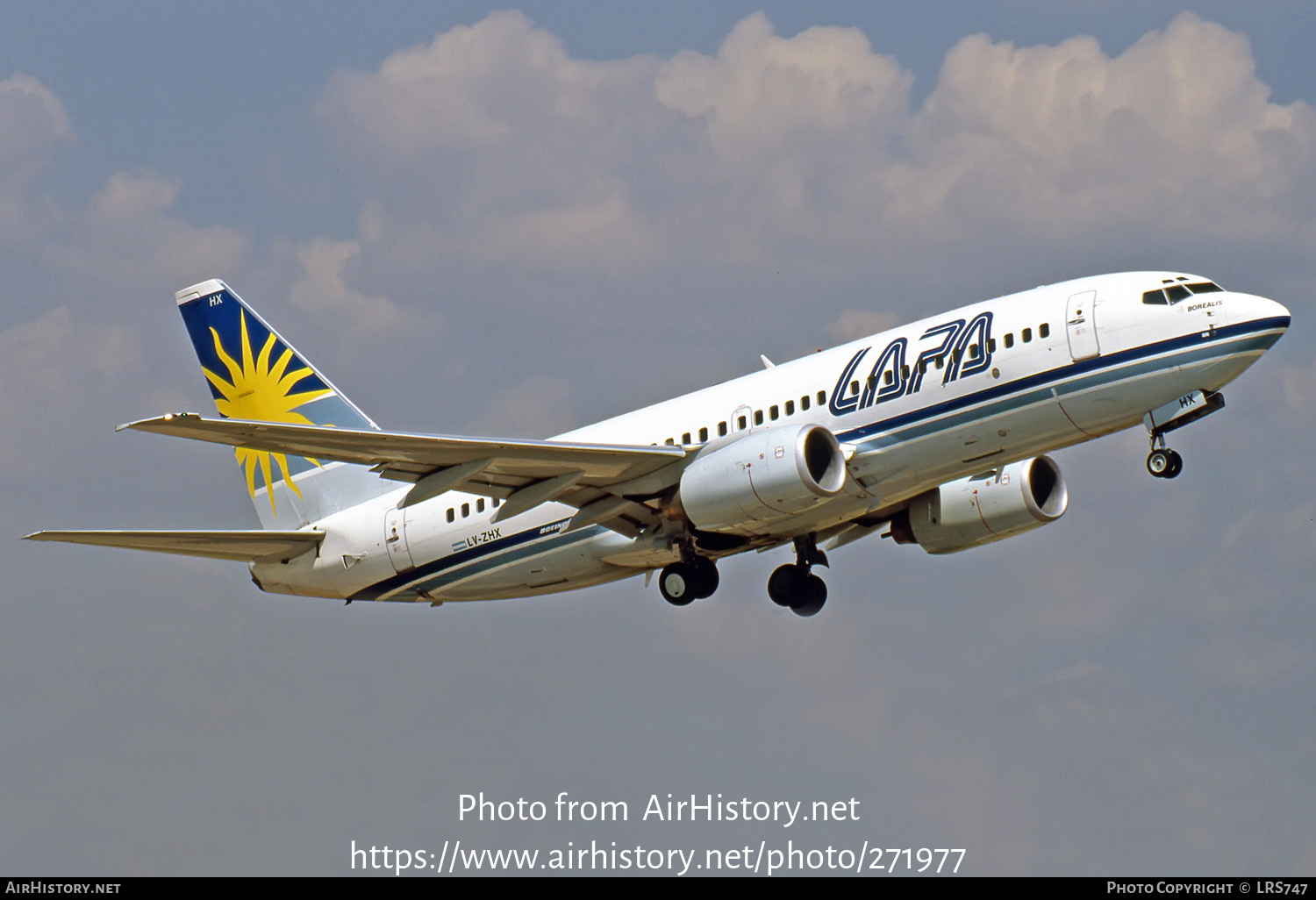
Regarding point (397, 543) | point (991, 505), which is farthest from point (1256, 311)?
point (397, 543)

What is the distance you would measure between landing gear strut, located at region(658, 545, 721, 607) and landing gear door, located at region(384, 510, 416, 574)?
6.50 meters

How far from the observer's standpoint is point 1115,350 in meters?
32.2

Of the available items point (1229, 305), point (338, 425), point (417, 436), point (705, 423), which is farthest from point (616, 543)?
point (1229, 305)

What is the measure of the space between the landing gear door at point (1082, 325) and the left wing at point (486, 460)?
8.21 metres

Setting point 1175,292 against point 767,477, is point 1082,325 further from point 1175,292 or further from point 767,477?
point 767,477

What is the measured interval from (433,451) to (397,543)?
279 inches

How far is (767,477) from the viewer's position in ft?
107

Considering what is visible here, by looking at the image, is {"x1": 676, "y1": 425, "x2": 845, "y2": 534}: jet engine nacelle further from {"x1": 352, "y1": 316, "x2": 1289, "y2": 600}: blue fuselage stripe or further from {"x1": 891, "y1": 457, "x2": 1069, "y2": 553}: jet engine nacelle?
{"x1": 891, "y1": 457, "x2": 1069, "y2": 553}: jet engine nacelle

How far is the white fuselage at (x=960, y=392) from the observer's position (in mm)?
32062

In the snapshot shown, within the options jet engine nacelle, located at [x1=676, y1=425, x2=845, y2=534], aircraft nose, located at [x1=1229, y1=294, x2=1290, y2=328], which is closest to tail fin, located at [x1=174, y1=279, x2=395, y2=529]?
jet engine nacelle, located at [x1=676, y1=425, x2=845, y2=534]

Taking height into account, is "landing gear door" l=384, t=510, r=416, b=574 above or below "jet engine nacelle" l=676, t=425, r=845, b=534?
above

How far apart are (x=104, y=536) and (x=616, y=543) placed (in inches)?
430

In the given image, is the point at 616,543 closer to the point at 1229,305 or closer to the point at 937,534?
the point at 937,534

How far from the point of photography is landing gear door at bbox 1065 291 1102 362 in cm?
3241
